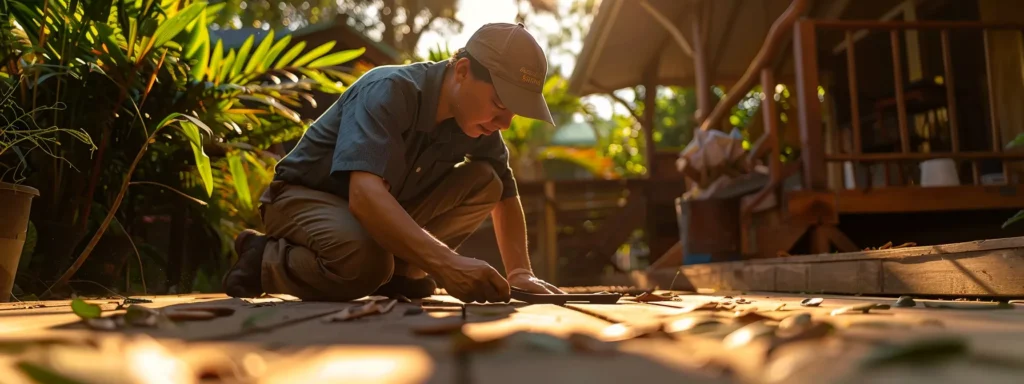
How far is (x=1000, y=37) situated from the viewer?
631cm

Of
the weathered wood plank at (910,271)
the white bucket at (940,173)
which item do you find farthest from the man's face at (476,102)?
the white bucket at (940,173)

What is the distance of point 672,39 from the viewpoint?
32.9 feet

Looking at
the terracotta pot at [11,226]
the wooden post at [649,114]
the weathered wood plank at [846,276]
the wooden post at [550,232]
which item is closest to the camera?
the terracotta pot at [11,226]

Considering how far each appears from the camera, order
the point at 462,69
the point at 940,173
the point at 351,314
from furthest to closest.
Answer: the point at 940,173, the point at 462,69, the point at 351,314

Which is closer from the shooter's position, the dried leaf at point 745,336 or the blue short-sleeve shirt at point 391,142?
the dried leaf at point 745,336

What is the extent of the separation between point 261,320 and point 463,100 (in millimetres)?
1343

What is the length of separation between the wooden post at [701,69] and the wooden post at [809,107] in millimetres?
3074

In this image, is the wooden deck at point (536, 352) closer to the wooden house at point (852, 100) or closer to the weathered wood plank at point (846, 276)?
the weathered wood plank at point (846, 276)

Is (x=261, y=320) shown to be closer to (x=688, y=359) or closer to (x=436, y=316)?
(x=436, y=316)

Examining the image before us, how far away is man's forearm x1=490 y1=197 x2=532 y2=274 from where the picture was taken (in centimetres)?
302

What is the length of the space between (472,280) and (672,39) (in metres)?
8.45

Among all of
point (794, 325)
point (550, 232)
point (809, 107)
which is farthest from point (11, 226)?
point (550, 232)

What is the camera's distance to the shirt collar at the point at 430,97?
2.71 m

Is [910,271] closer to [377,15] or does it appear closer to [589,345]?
[589,345]
